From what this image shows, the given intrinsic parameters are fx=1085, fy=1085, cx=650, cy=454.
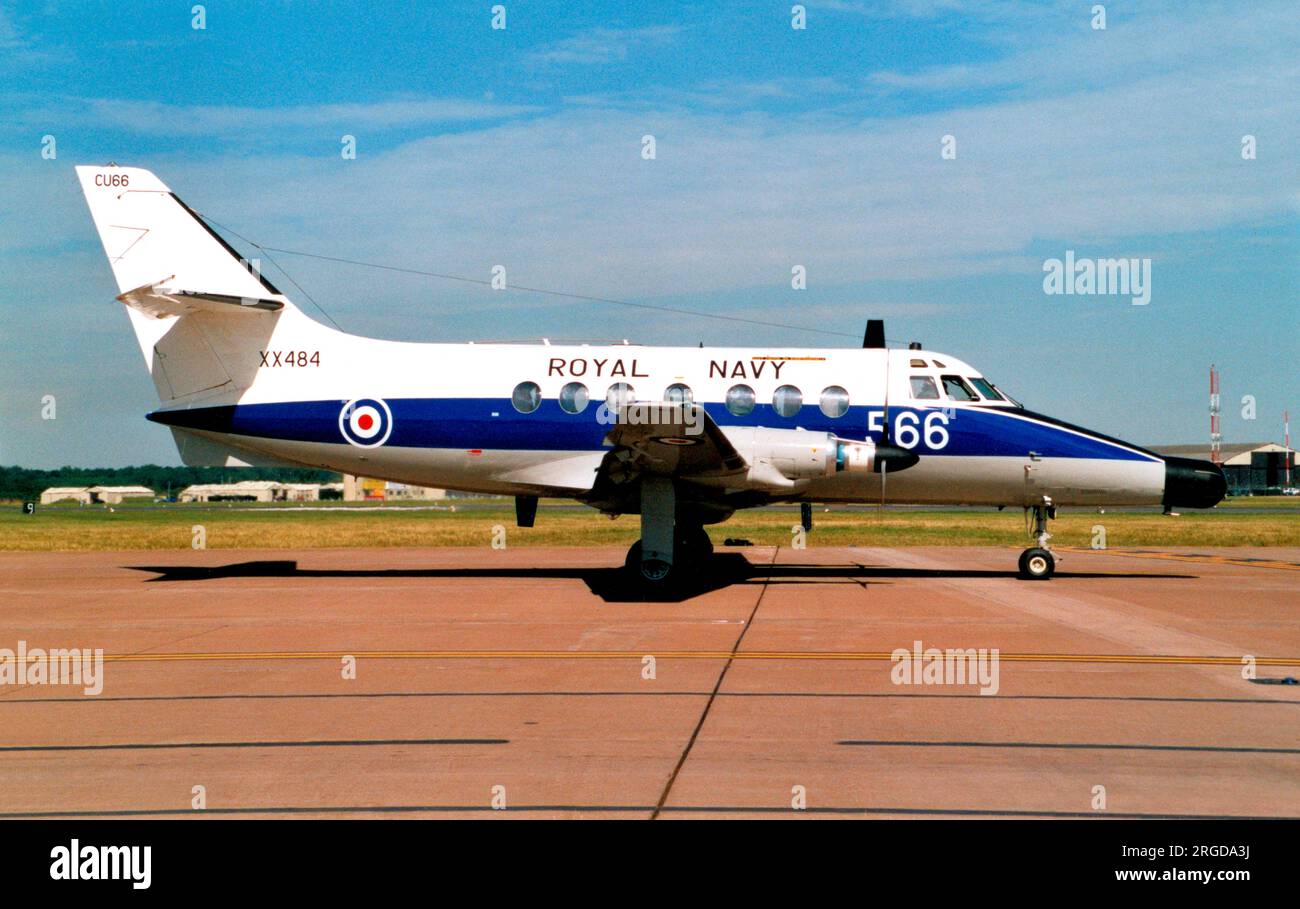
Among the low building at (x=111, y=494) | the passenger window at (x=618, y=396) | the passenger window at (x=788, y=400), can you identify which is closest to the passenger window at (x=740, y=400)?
the passenger window at (x=788, y=400)

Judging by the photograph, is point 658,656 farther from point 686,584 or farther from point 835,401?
point 835,401

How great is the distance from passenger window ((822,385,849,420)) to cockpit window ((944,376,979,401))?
1718 mm

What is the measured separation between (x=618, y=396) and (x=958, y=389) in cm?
563

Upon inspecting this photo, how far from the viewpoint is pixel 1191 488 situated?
17641 millimetres

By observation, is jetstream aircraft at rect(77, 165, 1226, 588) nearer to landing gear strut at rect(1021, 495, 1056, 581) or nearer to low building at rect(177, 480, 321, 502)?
landing gear strut at rect(1021, 495, 1056, 581)

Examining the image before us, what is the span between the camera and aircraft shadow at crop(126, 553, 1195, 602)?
18.0 meters

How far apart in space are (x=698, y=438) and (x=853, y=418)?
3928 mm

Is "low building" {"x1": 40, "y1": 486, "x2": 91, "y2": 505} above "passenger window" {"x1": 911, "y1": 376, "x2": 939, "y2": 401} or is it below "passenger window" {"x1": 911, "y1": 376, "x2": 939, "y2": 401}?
above

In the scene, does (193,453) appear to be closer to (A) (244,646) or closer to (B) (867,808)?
(A) (244,646)

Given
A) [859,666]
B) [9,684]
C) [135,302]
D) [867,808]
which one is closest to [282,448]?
[135,302]

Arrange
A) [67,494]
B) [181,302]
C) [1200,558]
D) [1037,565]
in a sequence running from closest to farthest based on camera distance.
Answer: [181,302] < [1037,565] < [1200,558] < [67,494]

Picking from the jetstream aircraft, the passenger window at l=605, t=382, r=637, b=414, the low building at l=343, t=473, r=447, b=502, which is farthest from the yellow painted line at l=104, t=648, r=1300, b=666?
the low building at l=343, t=473, r=447, b=502

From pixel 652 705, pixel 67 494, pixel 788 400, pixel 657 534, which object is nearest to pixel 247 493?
pixel 67 494

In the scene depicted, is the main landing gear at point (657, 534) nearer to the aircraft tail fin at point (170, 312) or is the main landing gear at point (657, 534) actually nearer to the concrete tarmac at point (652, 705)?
the concrete tarmac at point (652, 705)
